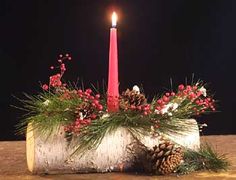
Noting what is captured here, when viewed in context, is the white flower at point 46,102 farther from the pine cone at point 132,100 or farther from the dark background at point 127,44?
the dark background at point 127,44

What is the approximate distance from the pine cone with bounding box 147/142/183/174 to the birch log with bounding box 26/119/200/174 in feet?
0.14

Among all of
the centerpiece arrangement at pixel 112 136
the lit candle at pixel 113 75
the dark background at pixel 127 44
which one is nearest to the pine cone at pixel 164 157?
the centerpiece arrangement at pixel 112 136

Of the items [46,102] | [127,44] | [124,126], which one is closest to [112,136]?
[124,126]

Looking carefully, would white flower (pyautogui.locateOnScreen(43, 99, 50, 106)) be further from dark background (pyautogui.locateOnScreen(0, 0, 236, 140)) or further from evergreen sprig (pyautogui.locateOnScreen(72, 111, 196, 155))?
dark background (pyautogui.locateOnScreen(0, 0, 236, 140))

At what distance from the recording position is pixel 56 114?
101cm

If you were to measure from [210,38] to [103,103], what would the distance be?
103 centimetres

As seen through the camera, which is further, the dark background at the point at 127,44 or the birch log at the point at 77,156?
the dark background at the point at 127,44

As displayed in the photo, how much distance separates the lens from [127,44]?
1.95 meters

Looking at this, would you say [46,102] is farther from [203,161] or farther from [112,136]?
[203,161]

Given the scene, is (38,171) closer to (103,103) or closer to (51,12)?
(103,103)

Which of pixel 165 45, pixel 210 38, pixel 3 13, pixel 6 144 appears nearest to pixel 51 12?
pixel 3 13

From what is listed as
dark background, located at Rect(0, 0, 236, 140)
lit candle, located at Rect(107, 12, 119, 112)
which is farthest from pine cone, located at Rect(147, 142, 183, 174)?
dark background, located at Rect(0, 0, 236, 140)

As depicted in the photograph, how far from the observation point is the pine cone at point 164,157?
3.14 feet

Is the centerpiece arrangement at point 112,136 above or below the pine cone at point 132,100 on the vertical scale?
below
